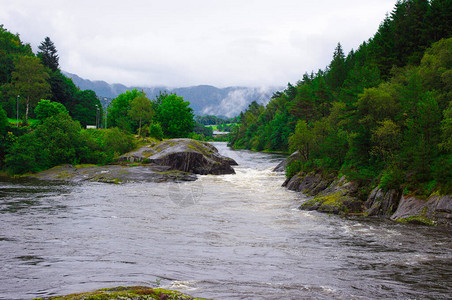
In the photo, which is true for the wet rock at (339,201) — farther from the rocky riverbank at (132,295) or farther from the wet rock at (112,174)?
the rocky riverbank at (132,295)

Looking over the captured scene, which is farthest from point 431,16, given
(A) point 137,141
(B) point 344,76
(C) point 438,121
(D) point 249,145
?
(D) point 249,145

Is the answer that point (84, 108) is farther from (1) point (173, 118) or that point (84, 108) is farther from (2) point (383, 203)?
(2) point (383, 203)

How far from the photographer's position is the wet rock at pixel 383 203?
28.3 metres

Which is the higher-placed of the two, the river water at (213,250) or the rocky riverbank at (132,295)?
the rocky riverbank at (132,295)

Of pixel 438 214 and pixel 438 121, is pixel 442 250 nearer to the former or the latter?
pixel 438 214

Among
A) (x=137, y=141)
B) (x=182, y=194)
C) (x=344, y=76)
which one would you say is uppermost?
(x=344, y=76)

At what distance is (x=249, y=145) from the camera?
511 ft

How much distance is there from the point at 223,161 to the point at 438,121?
3857 cm

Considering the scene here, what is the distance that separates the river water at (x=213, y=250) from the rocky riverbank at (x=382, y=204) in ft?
5.62

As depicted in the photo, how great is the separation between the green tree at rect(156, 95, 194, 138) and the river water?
59.9m

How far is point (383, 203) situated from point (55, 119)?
4739 centimetres

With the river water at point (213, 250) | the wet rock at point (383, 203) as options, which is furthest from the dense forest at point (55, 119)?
the wet rock at point (383, 203)

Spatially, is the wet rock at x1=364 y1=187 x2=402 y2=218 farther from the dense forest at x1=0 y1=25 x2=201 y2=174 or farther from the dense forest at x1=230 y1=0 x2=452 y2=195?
the dense forest at x1=0 y1=25 x2=201 y2=174

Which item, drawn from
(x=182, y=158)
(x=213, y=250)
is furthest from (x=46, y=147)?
(x=213, y=250)
